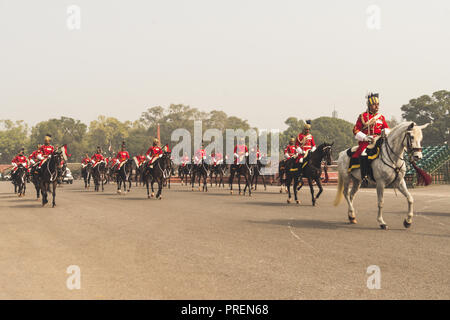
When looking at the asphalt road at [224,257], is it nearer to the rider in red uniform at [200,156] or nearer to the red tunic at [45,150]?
the red tunic at [45,150]

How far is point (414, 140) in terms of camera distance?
9.48 m

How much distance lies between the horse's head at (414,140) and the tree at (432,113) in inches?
2681

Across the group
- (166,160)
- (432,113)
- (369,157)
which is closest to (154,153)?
(166,160)

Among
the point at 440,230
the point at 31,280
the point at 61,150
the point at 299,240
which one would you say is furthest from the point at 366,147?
the point at 61,150

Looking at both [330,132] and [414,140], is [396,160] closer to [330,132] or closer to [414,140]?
[414,140]

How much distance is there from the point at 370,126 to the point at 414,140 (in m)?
1.61

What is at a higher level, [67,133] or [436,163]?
[67,133]

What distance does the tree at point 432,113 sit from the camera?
71.4 metres

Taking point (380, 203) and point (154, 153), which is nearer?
point (380, 203)

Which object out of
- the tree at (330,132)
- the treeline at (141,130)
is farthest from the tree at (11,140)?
the tree at (330,132)

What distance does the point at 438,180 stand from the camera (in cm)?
3203

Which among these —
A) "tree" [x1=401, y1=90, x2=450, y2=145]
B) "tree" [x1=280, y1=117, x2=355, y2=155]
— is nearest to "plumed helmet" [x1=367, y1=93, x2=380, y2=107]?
"tree" [x1=401, y1=90, x2=450, y2=145]
